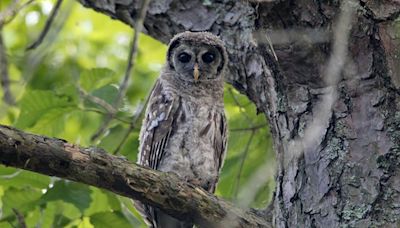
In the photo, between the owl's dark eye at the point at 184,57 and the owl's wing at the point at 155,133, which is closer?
the owl's wing at the point at 155,133

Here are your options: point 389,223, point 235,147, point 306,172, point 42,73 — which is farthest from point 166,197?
point 42,73

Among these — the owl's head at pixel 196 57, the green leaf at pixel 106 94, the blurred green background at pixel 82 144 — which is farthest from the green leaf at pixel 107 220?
the owl's head at pixel 196 57

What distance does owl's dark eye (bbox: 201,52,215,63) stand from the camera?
3.63 metres

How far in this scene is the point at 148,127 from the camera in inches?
135

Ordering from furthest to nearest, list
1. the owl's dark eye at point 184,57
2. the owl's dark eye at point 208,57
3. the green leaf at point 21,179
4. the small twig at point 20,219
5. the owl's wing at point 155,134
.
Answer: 1. the owl's dark eye at point 184,57
2. the owl's dark eye at point 208,57
3. the owl's wing at point 155,134
4. the green leaf at point 21,179
5. the small twig at point 20,219

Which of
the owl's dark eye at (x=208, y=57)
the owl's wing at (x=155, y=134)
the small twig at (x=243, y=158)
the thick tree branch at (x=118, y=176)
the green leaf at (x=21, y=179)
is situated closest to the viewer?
the thick tree branch at (x=118, y=176)

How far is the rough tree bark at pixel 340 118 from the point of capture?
2.14m

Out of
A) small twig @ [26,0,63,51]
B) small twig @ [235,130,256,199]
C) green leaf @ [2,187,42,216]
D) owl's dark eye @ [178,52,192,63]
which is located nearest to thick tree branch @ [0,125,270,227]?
small twig @ [235,130,256,199]

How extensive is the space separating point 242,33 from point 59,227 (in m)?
1.09

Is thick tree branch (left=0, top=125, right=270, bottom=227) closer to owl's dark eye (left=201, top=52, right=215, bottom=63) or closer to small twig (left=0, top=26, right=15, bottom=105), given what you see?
small twig (left=0, top=26, right=15, bottom=105)

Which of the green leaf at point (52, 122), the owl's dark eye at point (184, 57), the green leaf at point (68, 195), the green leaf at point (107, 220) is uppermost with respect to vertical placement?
the owl's dark eye at point (184, 57)

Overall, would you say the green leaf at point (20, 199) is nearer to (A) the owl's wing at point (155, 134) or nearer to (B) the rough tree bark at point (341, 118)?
(A) the owl's wing at point (155, 134)

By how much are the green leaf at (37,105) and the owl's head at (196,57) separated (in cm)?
64

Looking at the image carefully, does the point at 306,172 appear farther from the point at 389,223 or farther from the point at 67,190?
the point at 67,190
